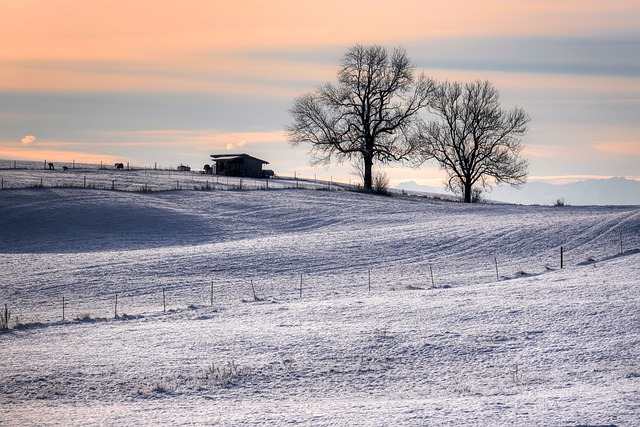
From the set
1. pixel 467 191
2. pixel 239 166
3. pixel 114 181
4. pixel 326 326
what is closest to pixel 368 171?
pixel 467 191

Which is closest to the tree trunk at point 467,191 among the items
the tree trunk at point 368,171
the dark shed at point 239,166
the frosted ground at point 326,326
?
the tree trunk at point 368,171

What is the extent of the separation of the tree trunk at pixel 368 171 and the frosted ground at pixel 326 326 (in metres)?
29.4

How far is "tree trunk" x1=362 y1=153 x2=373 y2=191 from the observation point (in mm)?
76812

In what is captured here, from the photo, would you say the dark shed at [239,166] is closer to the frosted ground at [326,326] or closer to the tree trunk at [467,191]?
the tree trunk at [467,191]

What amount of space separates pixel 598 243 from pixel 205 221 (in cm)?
2716

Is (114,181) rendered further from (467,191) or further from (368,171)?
(467,191)

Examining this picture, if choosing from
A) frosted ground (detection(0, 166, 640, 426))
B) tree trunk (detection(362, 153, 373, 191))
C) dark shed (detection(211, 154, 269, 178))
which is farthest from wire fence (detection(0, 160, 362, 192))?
frosted ground (detection(0, 166, 640, 426))

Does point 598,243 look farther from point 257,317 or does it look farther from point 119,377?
point 119,377

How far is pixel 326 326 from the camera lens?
22219 mm

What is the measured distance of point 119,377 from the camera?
17.8 m

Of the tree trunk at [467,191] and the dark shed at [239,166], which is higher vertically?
the dark shed at [239,166]

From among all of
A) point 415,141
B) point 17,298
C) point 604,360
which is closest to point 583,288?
point 604,360

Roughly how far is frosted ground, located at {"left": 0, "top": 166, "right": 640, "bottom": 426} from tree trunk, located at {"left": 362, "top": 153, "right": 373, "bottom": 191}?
29438mm

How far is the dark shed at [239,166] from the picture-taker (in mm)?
94375
